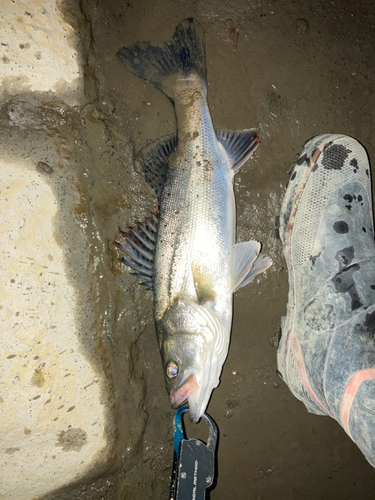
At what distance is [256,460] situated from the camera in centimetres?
282

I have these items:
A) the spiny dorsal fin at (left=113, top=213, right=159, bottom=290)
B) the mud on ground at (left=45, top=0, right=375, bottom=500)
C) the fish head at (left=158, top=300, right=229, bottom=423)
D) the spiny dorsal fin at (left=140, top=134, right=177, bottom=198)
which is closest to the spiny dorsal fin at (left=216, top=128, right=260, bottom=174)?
the mud on ground at (left=45, top=0, right=375, bottom=500)

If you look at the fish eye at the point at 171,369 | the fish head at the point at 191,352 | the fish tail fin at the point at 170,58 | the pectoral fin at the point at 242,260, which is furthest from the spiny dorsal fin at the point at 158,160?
the fish eye at the point at 171,369

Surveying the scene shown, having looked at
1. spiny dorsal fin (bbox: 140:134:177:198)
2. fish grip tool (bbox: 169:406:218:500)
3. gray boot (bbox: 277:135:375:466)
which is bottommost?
fish grip tool (bbox: 169:406:218:500)

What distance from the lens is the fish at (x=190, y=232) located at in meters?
2.18

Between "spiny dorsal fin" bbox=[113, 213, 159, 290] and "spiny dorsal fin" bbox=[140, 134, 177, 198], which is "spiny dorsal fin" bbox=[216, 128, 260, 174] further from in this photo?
"spiny dorsal fin" bbox=[113, 213, 159, 290]

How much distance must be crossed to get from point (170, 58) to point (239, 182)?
1.11 m

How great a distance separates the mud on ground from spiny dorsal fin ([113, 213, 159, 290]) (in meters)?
0.25

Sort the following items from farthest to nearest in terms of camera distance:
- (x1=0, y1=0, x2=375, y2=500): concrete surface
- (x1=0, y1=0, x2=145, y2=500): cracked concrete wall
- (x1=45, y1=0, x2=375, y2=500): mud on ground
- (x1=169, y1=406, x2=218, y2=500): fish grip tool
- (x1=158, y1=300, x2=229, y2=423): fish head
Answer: (x1=45, y1=0, x2=375, y2=500): mud on ground
(x1=0, y1=0, x2=375, y2=500): concrete surface
(x1=0, y1=0, x2=145, y2=500): cracked concrete wall
(x1=158, y1=300, x2=229, y2=423): fish head
(x1=169, y1=406, x2=218, y2=500): fish grip tool

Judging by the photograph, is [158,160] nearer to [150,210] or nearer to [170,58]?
[150,210]

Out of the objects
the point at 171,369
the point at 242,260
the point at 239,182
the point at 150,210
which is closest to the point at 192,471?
the point at 171,369

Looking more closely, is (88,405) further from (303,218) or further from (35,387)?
(303,218)

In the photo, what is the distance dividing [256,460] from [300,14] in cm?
389

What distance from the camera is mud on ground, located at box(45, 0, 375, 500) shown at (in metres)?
2.53

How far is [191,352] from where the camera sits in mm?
2146
